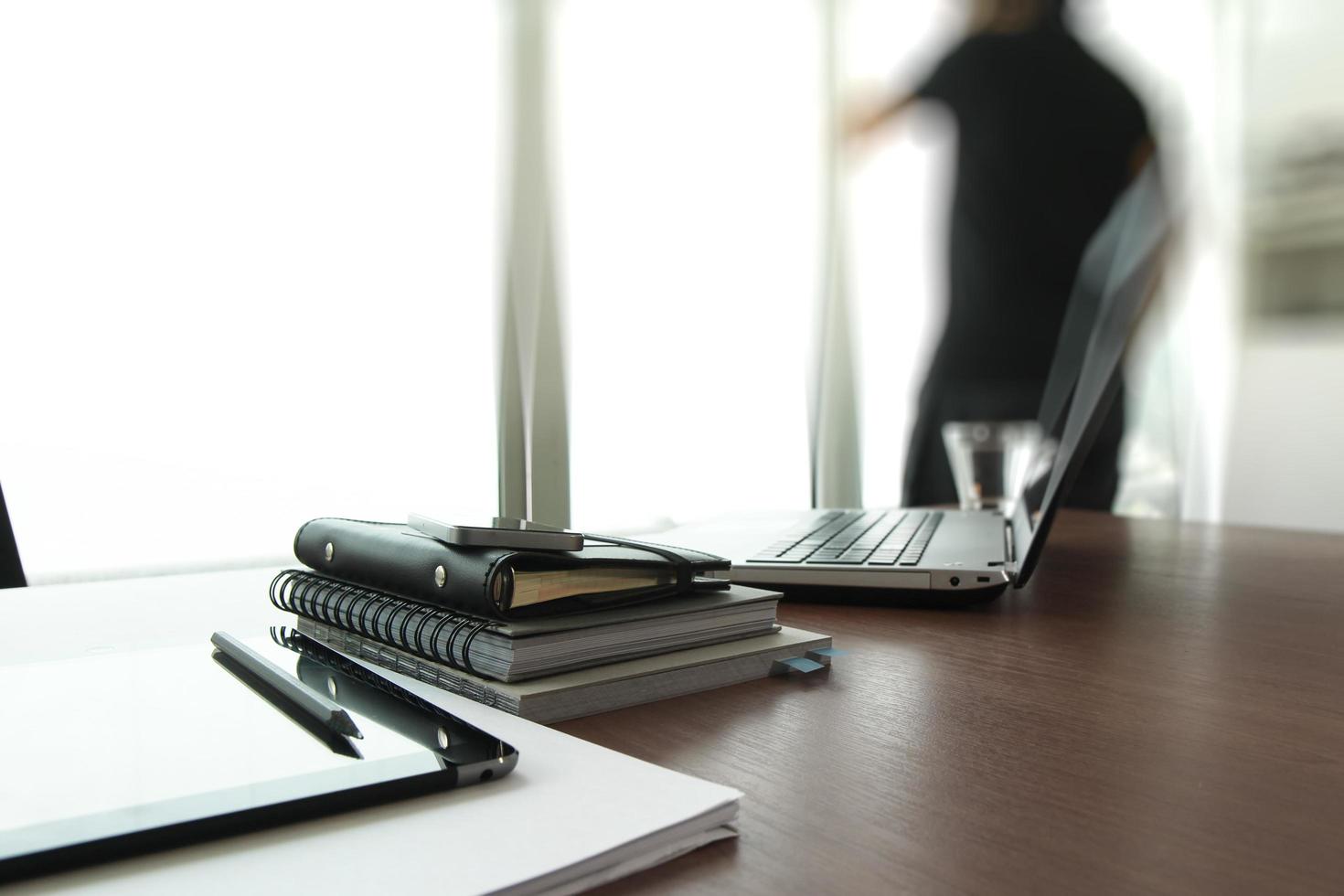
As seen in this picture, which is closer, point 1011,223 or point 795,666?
point 795,666

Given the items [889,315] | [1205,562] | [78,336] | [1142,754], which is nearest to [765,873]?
[1142,754]

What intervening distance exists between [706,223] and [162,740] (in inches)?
107

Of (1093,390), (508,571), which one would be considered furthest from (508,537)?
(1093,390)

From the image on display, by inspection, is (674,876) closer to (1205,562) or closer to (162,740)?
(162,740)

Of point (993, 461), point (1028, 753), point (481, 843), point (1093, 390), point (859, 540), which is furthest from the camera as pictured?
point (993, 461)

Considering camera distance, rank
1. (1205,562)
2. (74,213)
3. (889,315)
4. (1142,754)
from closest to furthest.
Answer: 1. (1142,754)
2. (1205,562)
3. (74,213)
4. (889,315)

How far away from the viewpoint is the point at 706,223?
3002 millimetres

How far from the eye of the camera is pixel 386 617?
56 centimetres

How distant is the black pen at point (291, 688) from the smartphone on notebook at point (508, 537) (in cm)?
10

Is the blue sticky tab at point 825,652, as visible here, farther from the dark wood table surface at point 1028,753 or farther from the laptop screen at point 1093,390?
the laptop screen at point 1093,390

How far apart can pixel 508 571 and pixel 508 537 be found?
0.02m

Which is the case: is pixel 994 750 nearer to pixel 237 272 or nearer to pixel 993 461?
pixel 993 461

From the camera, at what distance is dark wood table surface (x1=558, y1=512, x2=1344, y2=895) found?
1.08ft

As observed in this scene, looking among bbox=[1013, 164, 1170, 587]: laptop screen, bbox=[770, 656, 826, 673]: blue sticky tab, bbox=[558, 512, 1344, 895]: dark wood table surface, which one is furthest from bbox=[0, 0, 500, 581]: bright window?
bbox=[770, 656, 826, 673]: blue sticky tab
